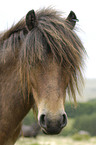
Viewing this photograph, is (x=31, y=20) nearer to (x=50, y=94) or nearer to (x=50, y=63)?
(x=50, y=63)

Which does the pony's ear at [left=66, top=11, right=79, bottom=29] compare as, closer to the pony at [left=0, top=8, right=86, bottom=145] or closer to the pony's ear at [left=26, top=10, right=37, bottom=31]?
the pony at [left=0, top=8, right=86, bottom=145]

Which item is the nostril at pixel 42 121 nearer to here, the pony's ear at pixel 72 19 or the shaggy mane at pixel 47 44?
the shaggy mane at pixel 47 44

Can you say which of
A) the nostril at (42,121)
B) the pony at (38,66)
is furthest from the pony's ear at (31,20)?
the nostril at (42,121)

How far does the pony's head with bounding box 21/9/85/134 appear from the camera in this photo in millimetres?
2486

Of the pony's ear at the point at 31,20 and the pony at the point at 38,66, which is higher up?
the pony's ear at the point at 31,20

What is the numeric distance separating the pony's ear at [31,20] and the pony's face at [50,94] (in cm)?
58

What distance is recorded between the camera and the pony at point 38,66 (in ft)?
8.74

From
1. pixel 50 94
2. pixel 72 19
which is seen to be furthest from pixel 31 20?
pixel 50 94

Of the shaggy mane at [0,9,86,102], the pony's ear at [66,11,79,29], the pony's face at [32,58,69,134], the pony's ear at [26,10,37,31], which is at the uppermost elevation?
the pony's ear at [26,10,37,31]

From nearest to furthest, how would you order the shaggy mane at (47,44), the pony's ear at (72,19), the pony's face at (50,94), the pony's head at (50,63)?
the pony's face at (50,94)
the pony's head at (50,63)
the shaggy mane at (47,44)
the pony's ear at (72,19)

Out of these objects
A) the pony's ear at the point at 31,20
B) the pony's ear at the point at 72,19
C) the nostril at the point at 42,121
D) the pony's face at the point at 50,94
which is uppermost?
the pony's ear at the point at 31,20

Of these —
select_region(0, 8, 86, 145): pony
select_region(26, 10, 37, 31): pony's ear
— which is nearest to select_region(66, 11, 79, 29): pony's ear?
select_region(0, 8, 86, 145): pony

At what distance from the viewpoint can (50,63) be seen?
2727 millimetres

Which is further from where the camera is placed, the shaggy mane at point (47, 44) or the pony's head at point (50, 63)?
the shaggy mane at point (47, 44)
